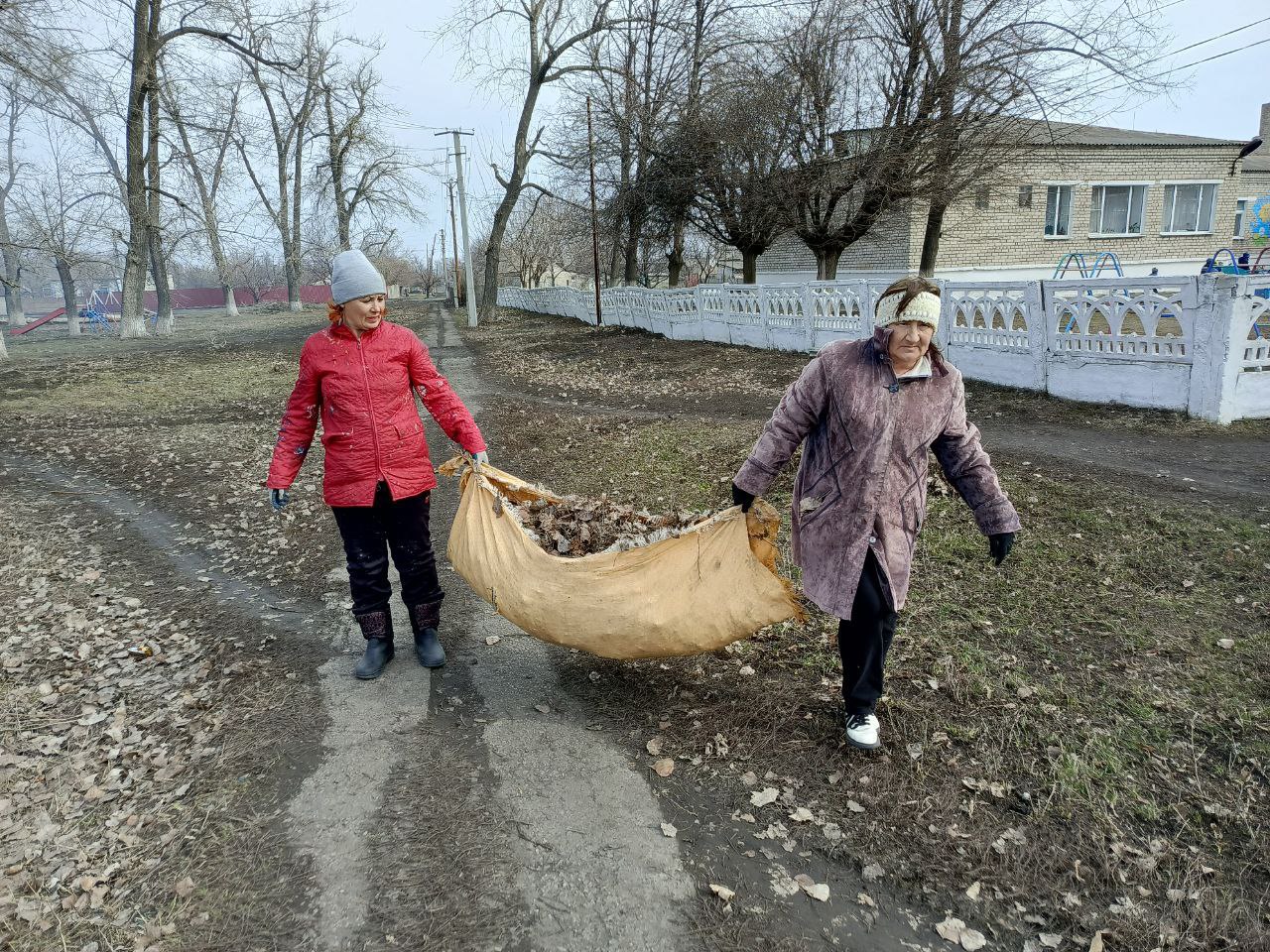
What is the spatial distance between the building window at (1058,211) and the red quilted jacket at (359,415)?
28059 millimetres

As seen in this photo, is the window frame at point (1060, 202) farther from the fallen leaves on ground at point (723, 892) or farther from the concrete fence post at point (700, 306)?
the fallen leaves on ground at point (723, 892)

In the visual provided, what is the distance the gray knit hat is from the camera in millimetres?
3271

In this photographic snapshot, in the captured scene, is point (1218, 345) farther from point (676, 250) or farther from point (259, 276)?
point (259, 276)

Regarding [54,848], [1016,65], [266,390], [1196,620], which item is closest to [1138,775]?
[1196,620]

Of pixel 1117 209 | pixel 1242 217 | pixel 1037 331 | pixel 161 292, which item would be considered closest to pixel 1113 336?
pixel 1037 331

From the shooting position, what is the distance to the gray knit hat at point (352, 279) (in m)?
3.27

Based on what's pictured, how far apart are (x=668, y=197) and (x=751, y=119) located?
448 centimetres

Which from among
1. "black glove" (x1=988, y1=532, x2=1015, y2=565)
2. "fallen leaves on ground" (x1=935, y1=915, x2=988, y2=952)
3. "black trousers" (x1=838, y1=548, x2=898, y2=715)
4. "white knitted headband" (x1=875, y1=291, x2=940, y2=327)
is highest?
"white knitted headband" (x1=875, y1=291, x2=940, y2=327)

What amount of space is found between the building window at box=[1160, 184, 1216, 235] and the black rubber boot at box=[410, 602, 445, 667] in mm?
32059

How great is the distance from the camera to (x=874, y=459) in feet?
8.71

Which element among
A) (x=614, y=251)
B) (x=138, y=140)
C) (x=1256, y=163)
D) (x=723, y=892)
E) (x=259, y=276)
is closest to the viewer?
(x=723, y=892)

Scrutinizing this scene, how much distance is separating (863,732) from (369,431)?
241 cm

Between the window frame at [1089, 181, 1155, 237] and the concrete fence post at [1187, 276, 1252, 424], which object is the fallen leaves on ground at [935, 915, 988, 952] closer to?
the concrete fence post at [1187, 276, 1252, 424]

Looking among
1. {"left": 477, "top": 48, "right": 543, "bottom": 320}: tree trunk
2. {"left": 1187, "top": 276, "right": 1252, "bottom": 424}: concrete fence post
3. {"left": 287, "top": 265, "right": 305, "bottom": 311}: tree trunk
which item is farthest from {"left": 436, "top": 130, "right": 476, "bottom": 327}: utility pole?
{"left": 1187, "top": 276, "right": 1252, "bottom": 424}: concrete fence post
